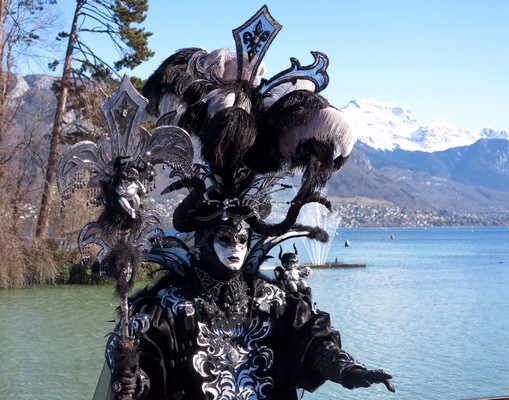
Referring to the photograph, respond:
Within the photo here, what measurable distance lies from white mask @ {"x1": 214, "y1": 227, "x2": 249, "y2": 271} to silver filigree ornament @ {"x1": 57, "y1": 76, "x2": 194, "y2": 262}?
0.36 metres

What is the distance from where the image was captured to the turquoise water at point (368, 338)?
429 inches

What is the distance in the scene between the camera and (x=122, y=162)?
3.38m

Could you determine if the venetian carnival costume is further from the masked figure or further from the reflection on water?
the reflection on water

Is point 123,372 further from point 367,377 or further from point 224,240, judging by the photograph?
point 367,377

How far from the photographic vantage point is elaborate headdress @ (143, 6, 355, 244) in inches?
148

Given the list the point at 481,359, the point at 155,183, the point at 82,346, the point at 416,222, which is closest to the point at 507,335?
the point at 481,359

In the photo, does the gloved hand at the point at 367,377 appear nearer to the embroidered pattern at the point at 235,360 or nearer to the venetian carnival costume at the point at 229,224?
the venetian carnival costume at the point at 229,224

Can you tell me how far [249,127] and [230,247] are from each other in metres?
0.56

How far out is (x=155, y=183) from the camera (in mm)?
3520

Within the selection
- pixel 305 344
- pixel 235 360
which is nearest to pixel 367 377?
pixel 305 344

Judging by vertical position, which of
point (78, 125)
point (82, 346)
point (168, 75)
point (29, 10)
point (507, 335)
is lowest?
point (82, 346)

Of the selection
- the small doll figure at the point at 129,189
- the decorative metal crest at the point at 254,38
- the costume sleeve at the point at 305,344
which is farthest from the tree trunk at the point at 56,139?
the small doll figure at the point at 129,189

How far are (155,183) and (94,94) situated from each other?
63.5ft

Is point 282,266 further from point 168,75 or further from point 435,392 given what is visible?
point 435,392
